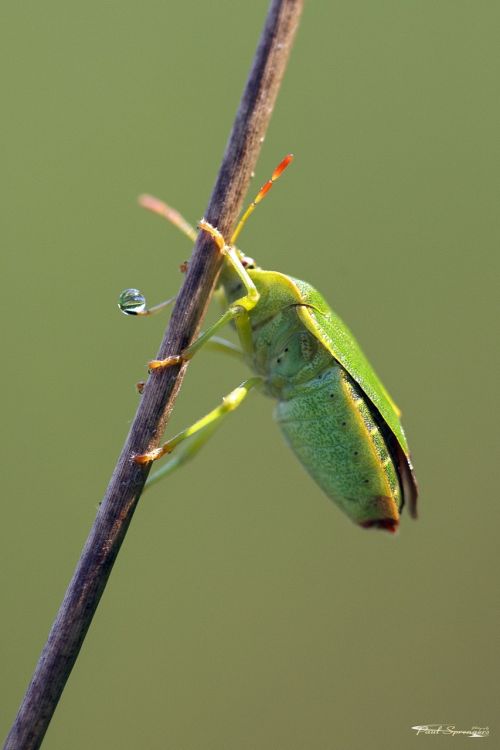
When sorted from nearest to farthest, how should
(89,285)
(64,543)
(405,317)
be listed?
1. (64,543)
2. (89,285)
3. (405,317)

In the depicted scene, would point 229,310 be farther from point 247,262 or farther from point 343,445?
point 343,445

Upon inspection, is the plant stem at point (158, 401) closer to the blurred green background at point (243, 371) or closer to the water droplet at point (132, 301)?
the water droplet at point (132, 301)

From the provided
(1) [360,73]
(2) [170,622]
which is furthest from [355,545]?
(1) [360,73]

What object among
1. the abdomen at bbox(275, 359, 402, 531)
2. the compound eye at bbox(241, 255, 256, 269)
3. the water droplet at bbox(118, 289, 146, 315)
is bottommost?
the abdomen at bbox(275, 359, 402, 531)

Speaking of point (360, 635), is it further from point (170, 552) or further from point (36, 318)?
point (36, 318)

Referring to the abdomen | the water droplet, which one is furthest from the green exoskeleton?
the water droplet

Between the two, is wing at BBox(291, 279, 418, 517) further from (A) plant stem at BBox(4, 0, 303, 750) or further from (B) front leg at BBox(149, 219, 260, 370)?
(A) plant stem at BBox(4, 0, 303, 750)

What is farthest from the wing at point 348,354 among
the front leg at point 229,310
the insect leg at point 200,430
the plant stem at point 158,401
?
the plant stem at point 158,401
